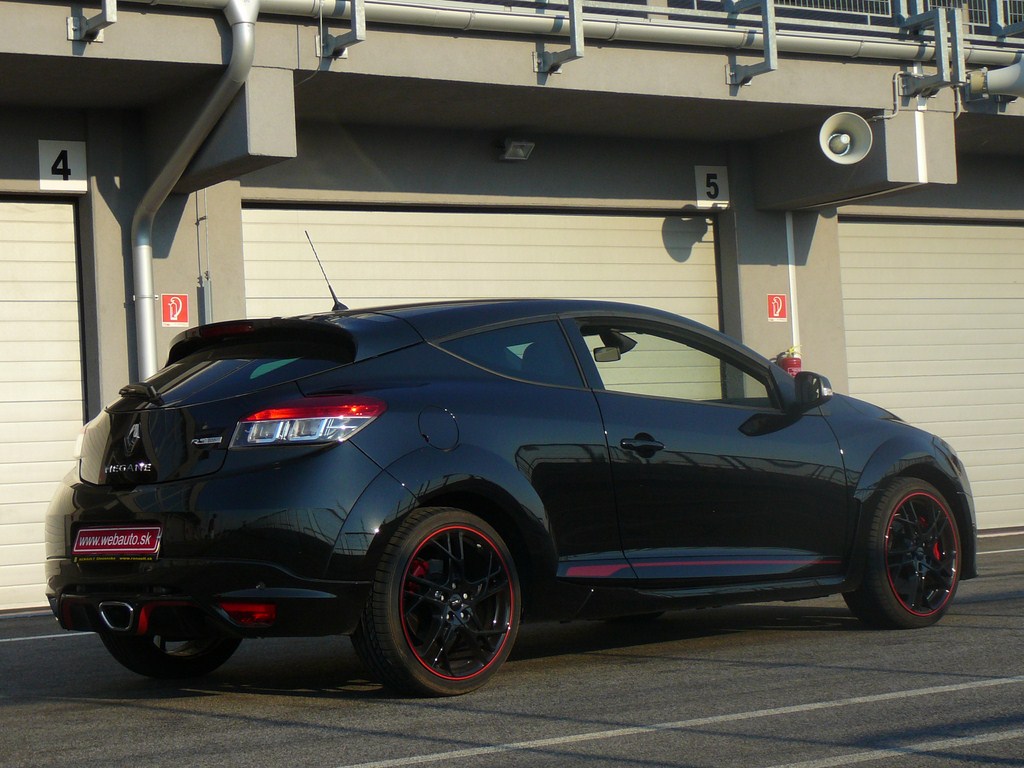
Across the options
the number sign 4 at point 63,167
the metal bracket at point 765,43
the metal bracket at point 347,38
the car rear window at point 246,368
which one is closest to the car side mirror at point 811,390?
the car rear window at point 246,368

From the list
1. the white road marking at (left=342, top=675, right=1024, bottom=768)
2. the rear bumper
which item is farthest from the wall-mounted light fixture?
the white road marking at (left=342, top=675, right=1024, bottom=768)

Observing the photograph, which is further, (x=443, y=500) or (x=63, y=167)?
(x=63, y=167)

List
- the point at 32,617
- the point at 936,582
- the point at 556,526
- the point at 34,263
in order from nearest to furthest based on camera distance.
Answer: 1. the point at 556,526
2. the point at 936,582
3. the point at 32,617
4. the point at 34,263

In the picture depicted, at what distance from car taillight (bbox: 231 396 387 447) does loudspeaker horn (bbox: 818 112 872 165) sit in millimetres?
8821

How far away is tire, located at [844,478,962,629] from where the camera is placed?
7.14m

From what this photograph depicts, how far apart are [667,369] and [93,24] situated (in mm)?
→ 5274

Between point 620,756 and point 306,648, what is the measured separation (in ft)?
11.5

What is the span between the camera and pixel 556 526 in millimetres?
6004

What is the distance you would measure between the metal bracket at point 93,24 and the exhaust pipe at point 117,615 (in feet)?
18.1

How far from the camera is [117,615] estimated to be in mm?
5625

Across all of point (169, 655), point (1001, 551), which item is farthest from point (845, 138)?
point (169, 655)

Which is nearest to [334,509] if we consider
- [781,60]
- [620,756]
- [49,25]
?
[620,756]

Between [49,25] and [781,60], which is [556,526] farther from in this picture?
[781,60]

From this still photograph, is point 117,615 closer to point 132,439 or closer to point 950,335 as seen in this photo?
point 132,439
